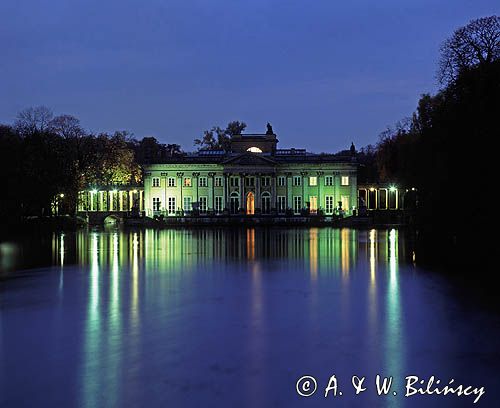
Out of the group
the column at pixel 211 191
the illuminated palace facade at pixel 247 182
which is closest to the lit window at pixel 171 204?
the illuminated palace facade at pixel 247 182

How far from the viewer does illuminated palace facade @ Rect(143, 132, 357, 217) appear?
102m

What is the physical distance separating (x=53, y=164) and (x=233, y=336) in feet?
204

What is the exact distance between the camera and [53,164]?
7294 cm

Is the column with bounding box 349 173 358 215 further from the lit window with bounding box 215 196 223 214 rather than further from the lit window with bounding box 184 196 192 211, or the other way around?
the lit window with bounding box 184 196 192 211

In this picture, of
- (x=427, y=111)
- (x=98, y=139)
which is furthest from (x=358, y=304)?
(x=98, y=139)

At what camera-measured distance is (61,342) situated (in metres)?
14.7

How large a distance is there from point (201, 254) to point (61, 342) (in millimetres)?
21387

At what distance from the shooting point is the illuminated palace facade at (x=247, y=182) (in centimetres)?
10188

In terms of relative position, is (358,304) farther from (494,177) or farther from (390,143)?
(390,143)

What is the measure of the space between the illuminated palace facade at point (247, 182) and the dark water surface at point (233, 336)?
246 ft

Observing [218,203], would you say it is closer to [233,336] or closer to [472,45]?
[472,45]

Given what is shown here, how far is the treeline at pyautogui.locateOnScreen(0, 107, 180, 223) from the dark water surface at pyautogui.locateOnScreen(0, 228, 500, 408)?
39.0m

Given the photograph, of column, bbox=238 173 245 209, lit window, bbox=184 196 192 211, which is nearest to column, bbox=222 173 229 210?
column, bbox=238 173 245 209

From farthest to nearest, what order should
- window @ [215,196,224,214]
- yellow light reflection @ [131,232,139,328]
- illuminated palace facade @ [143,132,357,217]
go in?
window @ [215,196,224,214] → illuminated palace facade @ [143,132,357,217] → yellow light reflection @ [131,232,139,328]
